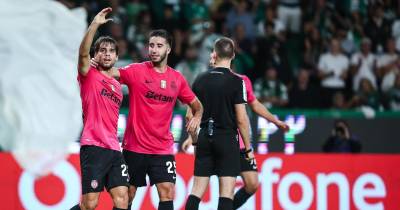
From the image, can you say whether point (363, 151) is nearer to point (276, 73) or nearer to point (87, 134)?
point (276, 73)

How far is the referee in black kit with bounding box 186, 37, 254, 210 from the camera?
10445 millimetres

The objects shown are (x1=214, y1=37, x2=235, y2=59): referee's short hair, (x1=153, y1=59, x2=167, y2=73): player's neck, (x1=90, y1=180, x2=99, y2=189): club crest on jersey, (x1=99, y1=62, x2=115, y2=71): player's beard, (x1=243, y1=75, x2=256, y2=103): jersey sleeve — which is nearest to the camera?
(x1=90, y1=180, x2=99, y2=189): club crest on jersey

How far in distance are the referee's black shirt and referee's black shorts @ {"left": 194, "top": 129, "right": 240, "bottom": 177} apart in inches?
4.0

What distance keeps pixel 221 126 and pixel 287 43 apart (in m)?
6.73

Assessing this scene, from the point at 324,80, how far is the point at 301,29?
5.09ft

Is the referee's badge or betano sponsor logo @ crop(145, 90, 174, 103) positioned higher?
the referee's badge

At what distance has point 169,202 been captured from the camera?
983 cm

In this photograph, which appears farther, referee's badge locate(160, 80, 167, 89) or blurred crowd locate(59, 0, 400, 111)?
blurred crowd locate(59, 0, 400, 111)

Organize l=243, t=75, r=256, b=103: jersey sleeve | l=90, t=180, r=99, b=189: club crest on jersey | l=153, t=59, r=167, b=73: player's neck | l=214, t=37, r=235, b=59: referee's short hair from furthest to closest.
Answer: l=243, t=75, r=256, b=103: jersey sleeve
l=214, t=37, r=235, b=59: referee's short hair
l=153, t=59, r=167, b=73: player's neck
l=90, t=180, r=99, b=189: club crest on jersey

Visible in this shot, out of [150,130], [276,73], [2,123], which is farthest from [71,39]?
[150,130]

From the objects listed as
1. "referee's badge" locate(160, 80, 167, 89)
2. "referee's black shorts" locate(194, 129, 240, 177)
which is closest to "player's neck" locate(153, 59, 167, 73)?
"referee's badge" locate(160, 80, 167, 89)

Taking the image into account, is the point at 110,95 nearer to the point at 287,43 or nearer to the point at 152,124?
the point at 152,124

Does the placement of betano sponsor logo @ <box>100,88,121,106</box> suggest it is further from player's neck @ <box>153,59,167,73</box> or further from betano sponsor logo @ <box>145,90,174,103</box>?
player's neck @ <box>153,59,167,73</box>

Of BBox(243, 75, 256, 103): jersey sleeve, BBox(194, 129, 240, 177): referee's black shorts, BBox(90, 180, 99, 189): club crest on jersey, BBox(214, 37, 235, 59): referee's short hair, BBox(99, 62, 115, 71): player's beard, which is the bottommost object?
BBox(90, 180, 99, 189): club crest on jersey
